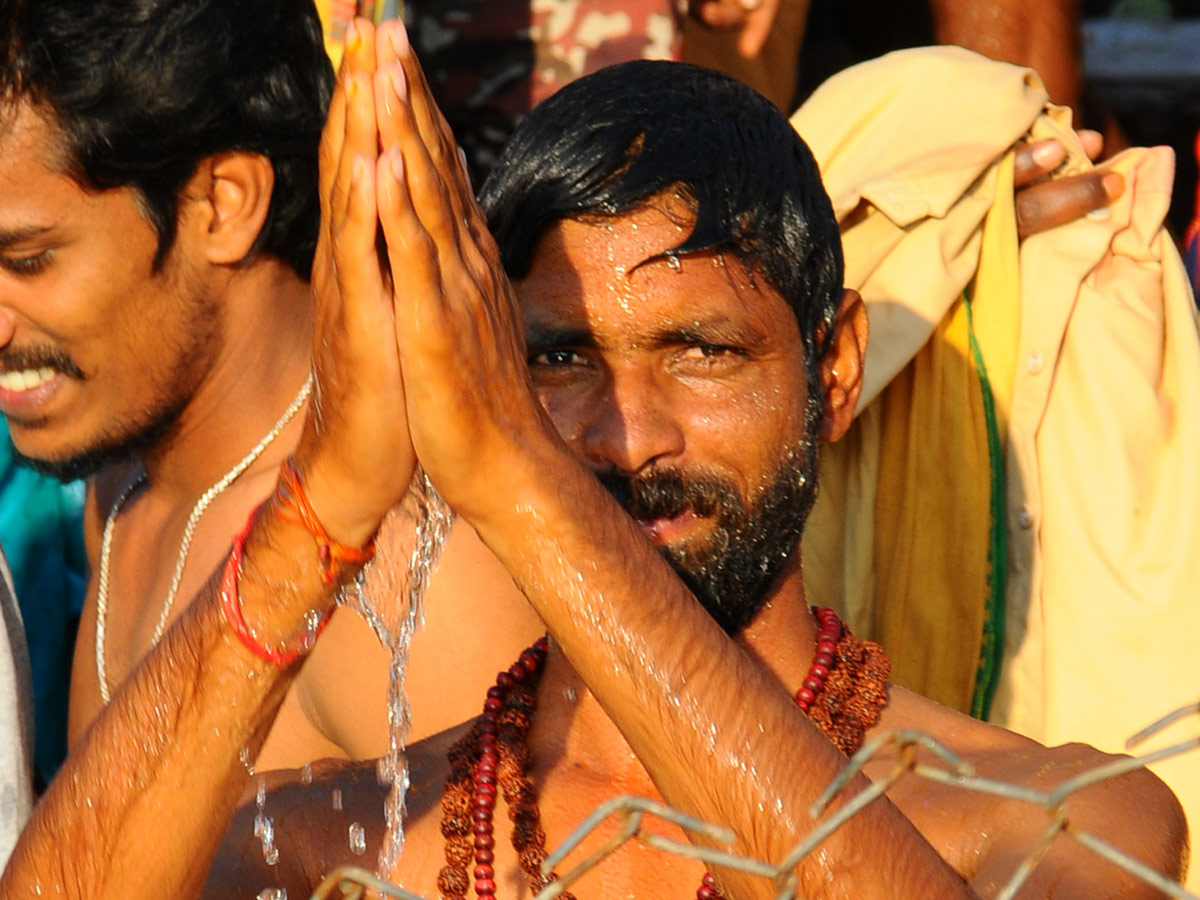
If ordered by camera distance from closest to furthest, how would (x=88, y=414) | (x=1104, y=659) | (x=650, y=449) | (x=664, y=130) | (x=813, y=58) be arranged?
(x=650, y=449), (x=664, y=130), (x=1104, y=659), (x=88, y=414), (x=813, y=58)

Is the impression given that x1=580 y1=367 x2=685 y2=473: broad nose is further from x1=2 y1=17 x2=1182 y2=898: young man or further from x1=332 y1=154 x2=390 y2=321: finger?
x1=332 y1=154 x2=390 y2=321: finger

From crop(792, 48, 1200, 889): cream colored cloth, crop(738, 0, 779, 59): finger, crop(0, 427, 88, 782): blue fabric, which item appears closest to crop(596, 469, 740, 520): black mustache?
crop(792, 48, 1200, 889): cream colored cloth

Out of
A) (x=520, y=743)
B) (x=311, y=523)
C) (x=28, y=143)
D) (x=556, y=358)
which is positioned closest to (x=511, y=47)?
(x=28, y=143)

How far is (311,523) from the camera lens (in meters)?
1.94

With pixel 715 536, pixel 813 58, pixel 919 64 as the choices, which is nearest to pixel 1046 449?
pixel 919 64

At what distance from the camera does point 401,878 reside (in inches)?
90.6

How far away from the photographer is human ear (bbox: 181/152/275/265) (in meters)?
3.25

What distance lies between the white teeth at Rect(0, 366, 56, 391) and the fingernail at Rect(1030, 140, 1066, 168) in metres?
1.89

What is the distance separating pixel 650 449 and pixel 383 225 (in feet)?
2.07

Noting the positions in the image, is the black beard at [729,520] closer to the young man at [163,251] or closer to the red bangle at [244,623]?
the red bangle at [244,623]

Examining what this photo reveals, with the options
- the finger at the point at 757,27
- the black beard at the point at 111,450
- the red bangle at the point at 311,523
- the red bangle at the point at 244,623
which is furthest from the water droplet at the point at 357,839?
the finger at the point at 757,27

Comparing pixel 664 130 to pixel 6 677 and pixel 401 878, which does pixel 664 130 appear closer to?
pixel 401 878

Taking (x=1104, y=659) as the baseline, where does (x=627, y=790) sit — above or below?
above

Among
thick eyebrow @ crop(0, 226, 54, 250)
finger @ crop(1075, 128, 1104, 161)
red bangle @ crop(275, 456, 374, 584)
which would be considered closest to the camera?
red bangle @ crop(275, 456, 374, 584)
